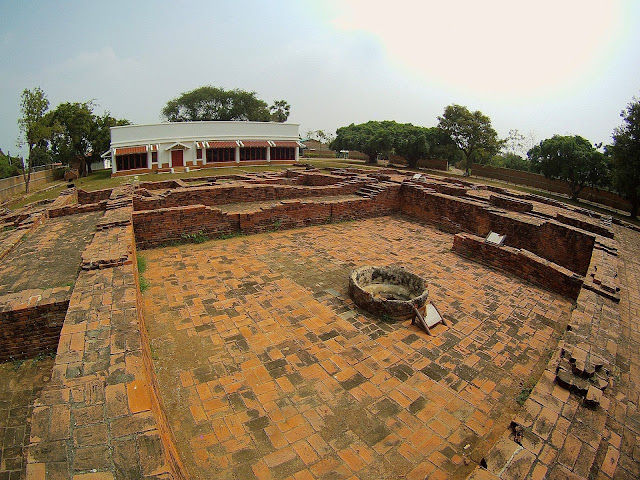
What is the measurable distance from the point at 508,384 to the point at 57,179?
113 ft

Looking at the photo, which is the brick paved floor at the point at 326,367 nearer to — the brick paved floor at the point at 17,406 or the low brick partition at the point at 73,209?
the brick paved floor at the point at 17,406

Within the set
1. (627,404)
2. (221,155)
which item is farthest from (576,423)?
(221,155)

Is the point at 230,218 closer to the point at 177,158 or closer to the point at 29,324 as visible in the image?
the point at 29,324

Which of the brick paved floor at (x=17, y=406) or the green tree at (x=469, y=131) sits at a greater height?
the green tree at (x=469, y=131)

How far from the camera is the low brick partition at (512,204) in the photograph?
10.3 meters

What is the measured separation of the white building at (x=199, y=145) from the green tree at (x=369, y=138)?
808 cm

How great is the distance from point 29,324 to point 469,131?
35.4 meters

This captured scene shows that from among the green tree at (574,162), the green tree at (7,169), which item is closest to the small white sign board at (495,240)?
the green tree at (574,162)

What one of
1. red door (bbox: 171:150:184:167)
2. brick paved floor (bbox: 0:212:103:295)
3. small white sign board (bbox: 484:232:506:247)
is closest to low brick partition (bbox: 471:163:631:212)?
small white sign board (bbox: 484:232:506:247)

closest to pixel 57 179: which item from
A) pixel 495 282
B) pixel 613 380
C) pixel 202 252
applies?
pixel 202 252

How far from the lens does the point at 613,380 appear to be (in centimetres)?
340

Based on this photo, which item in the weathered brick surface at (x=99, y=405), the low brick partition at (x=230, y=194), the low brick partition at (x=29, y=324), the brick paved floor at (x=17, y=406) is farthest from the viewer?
the low brick partition at (x=230, y=194)

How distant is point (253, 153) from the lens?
33.0m

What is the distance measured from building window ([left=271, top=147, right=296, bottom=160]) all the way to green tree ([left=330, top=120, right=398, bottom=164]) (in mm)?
8290
